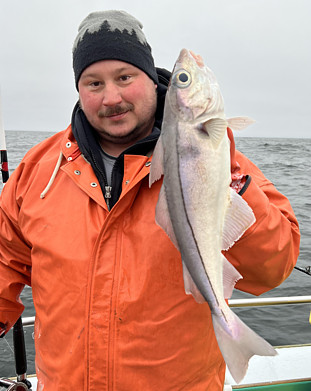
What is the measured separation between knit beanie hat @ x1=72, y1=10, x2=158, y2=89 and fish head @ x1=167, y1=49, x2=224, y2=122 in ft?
2.59

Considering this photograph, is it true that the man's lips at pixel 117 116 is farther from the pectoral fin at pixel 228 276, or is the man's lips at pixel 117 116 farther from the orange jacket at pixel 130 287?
the pectoral fin at pixel 228 276

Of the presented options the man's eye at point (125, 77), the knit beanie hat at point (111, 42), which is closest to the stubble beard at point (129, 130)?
the man's eye at point (125, 77)

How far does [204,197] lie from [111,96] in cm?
99

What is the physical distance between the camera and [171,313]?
2129mm

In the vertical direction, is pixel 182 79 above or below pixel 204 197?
above

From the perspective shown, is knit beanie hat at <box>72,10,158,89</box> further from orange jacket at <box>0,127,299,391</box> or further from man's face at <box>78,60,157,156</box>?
orange jacket at <box>0,127,299,391</box>

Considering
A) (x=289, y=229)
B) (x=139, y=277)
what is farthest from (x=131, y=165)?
(x=289, y=229)

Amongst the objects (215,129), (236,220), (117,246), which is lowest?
(117,246)

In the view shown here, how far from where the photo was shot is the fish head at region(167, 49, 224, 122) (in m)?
1.68

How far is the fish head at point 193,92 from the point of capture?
1678 millimetres

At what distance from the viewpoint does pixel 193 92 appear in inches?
67.2

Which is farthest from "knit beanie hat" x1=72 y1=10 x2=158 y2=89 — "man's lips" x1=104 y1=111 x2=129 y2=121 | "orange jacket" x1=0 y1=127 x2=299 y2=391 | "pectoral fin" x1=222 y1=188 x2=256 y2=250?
"pectoral fin" x1=222 y1=188 x2=256 y2=250

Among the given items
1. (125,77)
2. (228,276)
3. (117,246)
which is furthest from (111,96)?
(228,276)

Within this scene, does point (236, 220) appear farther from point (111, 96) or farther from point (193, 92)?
point (111, 96)
